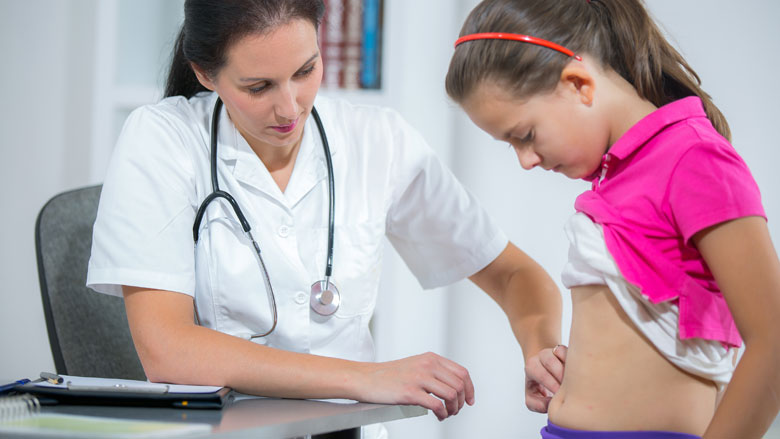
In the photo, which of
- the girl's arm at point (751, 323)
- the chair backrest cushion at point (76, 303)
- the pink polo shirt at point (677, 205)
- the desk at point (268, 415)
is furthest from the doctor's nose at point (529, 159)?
the chair backrest cushion at point (76, 303)

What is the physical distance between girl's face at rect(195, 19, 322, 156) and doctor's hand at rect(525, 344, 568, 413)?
1.86 ft

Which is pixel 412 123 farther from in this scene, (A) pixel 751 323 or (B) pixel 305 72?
(A) pixel 751 323

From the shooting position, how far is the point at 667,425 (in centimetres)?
88

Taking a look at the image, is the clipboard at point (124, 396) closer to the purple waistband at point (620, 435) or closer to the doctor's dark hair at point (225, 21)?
the purple waistband at point (620, 435)

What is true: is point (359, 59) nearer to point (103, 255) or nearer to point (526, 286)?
point (526, 286)

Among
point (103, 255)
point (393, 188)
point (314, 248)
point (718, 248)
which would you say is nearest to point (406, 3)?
point (393, 188)

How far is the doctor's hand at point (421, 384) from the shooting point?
3.16 feet

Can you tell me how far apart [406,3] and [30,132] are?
1252mm

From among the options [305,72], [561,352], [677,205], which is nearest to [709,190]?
[677,205]

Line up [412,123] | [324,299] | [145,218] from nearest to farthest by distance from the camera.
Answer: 1. [145,218]
2. [324,299]
3. [412,123]

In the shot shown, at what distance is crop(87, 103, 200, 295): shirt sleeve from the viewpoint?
109cm

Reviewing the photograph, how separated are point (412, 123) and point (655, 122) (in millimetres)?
1168

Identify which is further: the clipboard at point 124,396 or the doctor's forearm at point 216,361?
the doctor's forearm at point 216,361

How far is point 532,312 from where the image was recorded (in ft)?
4.35
